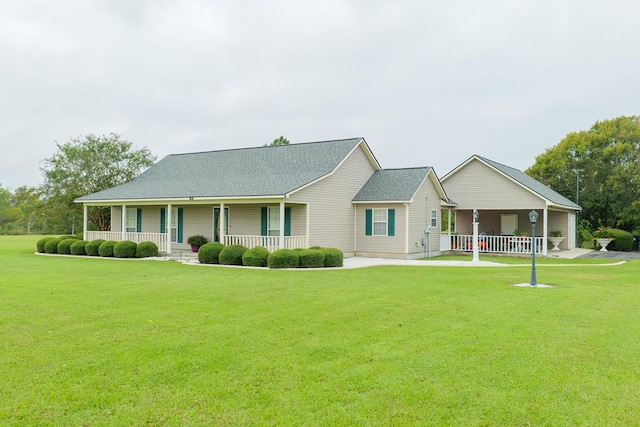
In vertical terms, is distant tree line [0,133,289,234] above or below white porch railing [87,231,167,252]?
above

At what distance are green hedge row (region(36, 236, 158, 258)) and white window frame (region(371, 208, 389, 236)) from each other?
1013 centimetres

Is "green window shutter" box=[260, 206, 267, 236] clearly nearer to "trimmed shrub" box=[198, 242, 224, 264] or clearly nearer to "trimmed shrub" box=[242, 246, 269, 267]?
"trimmed shrub" box=[198, 242, 224, 264]

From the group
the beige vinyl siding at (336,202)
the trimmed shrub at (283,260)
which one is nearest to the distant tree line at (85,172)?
the beige vinyl siding at (336,202)

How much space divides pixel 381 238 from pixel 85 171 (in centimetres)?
2020

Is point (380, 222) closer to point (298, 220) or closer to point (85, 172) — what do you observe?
point (298, 220)

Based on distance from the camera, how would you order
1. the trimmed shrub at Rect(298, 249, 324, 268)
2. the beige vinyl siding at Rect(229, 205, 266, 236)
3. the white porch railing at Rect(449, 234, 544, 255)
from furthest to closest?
the white porch railing at Rect(449, 234, 544, 255), the beige vinyl siding at Rect(229, 205, 266, 236), the trimmed shrub at Rect(298, 249, 324, 268)

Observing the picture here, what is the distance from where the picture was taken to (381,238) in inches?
862

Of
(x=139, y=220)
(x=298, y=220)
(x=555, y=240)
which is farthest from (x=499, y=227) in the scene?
(x=139, y=220)

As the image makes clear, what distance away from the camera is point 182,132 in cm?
4059

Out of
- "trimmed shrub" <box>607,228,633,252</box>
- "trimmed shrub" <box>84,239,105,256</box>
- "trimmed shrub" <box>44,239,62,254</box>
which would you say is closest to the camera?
"trimmed shrub" <box>84,239,105,256</box>

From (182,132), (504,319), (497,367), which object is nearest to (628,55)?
(504,319)

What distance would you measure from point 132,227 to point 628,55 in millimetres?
26347

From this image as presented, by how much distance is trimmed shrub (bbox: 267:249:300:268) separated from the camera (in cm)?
1633

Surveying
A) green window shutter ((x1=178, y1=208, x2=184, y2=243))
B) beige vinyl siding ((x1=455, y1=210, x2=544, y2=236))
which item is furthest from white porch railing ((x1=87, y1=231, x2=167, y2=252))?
beige vinyl siding ((x1=455, y1=210, x2=544, y2=236))
